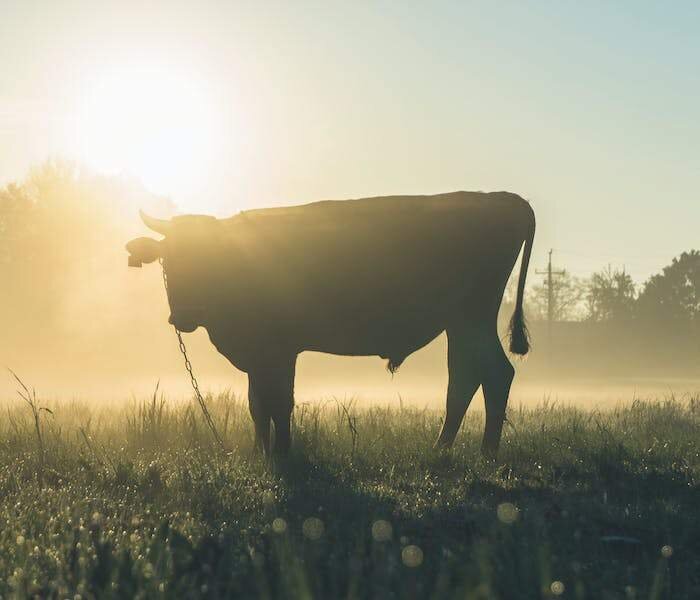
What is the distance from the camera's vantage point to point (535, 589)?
14.0ft

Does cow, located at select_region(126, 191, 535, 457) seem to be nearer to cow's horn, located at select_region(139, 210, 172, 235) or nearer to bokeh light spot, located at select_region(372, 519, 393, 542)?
cow's horn, located at select_region(139, 210, 172, 235)

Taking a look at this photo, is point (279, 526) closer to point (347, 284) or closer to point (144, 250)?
point (347, 284)

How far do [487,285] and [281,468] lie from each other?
115 inches

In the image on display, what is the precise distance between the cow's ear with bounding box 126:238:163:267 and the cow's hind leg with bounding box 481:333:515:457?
11.0 feet

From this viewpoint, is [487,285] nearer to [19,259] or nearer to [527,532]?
[527,532]

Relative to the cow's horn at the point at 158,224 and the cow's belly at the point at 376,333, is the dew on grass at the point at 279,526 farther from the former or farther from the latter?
the cow's horn at the point at 158,224

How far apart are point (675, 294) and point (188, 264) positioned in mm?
63856

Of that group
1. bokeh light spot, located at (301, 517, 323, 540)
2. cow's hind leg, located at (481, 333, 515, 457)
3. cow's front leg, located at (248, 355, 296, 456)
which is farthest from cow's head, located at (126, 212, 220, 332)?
bokeh light spot, located at (301, 517, 323, 540)

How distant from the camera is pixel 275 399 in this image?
7789 millimetres

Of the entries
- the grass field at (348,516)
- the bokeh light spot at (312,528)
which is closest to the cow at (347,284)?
the grass field at (348,516)

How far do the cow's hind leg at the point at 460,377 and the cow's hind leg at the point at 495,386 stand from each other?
0.36 feet

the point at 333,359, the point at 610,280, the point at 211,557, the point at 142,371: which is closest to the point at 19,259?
the point at 142,371

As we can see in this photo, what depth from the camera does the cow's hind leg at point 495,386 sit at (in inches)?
328

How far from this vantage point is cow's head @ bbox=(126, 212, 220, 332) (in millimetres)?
8070
